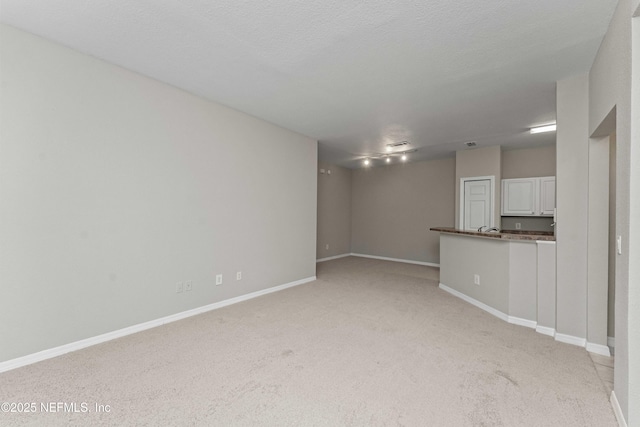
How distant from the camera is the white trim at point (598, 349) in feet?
8.18

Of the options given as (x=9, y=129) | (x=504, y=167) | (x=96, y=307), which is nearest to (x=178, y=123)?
(x=9, y=129)

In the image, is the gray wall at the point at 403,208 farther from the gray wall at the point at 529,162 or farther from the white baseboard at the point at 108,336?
the white baseboard at the point at 108,336

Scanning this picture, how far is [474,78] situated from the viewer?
9.36ft

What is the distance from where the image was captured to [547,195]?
5172 millimetres

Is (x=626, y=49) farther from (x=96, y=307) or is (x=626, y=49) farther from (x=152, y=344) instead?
(x=96, y=307)

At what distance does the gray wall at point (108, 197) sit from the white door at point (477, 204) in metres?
4.54

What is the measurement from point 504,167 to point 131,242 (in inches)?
262

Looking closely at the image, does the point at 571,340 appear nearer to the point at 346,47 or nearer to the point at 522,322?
the point at 522,322

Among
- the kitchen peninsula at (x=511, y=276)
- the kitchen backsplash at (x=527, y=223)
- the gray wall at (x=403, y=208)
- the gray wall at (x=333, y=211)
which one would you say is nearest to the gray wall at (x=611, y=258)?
the kitchen peninsula at (x=511, y=276)

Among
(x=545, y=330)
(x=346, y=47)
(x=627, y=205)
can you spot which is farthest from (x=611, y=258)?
(x=346, y=47)

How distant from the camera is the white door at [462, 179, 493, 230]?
566cm

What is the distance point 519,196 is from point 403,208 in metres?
2.55

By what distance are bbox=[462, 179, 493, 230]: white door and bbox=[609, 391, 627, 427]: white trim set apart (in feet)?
13.8

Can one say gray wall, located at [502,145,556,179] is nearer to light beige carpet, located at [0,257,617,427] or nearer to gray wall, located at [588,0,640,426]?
light beige carpet, located at [0,257,617,427]
